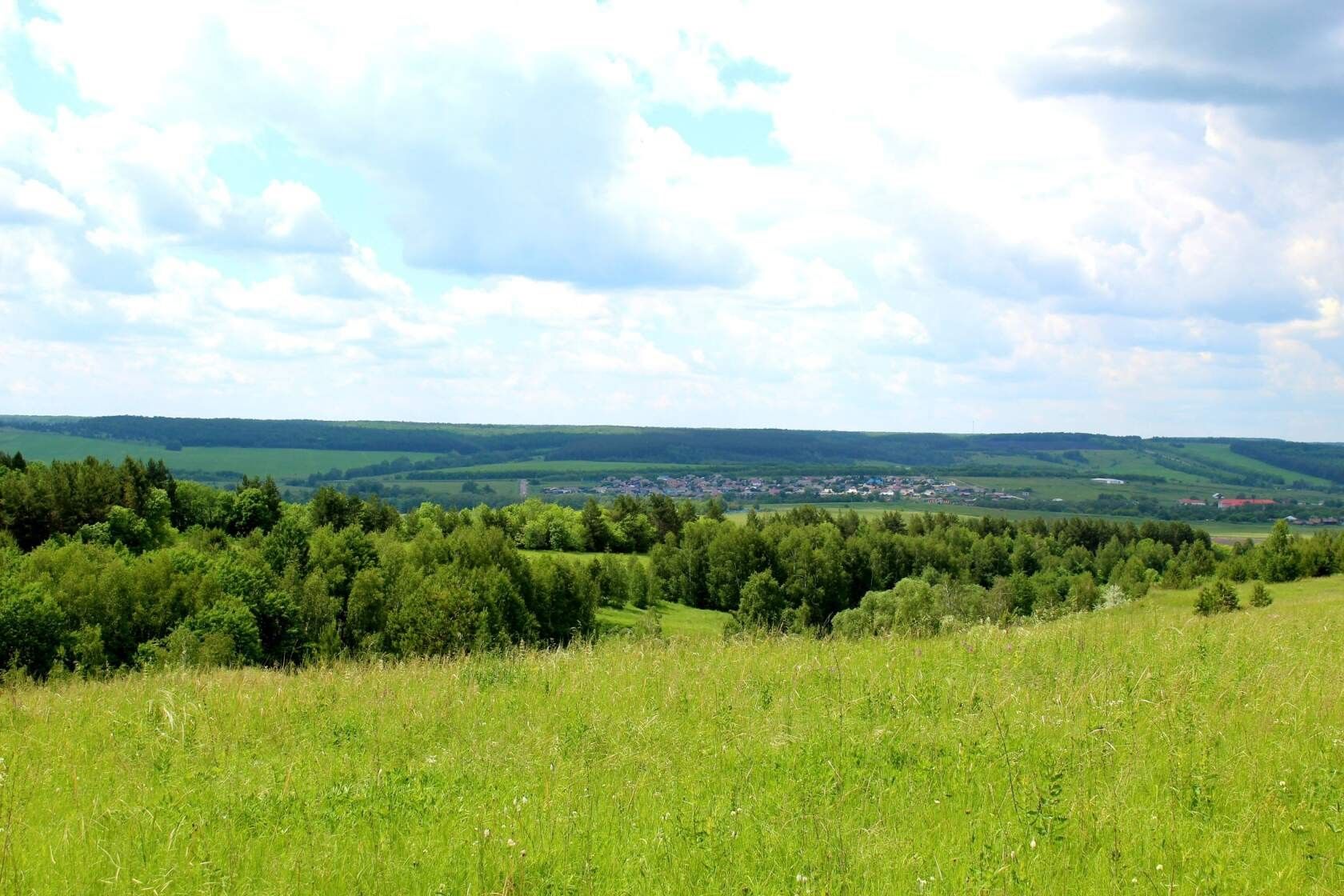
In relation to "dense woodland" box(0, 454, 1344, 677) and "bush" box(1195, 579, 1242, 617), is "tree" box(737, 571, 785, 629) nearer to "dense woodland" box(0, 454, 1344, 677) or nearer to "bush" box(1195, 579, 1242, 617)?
"dense woodland" box(0, 454, 1344, 677)

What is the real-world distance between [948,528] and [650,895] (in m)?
143

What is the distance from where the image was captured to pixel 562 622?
8681 centimetres

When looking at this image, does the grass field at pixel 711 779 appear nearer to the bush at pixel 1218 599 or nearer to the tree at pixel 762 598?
the bush at pixel 1218 599

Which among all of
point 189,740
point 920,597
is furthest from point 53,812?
point 920,597

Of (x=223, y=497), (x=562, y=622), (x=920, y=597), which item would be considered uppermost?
(x=223, y=497)

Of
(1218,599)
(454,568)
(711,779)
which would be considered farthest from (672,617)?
(711,779)

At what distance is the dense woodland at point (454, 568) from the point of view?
47781 millimetres

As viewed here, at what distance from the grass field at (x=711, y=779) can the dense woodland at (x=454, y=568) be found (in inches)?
170

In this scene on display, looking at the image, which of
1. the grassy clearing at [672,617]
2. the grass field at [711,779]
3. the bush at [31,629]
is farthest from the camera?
the grassy clearing at [672,617]

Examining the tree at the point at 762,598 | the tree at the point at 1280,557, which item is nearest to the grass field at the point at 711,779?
the tree at the point at 1280,557

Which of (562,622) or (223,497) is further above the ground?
(223,497)

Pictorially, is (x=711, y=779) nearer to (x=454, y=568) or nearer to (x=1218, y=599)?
(x=1218, y=599)

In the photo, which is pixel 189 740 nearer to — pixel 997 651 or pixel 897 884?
pixel 897 884

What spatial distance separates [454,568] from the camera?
72062mm
